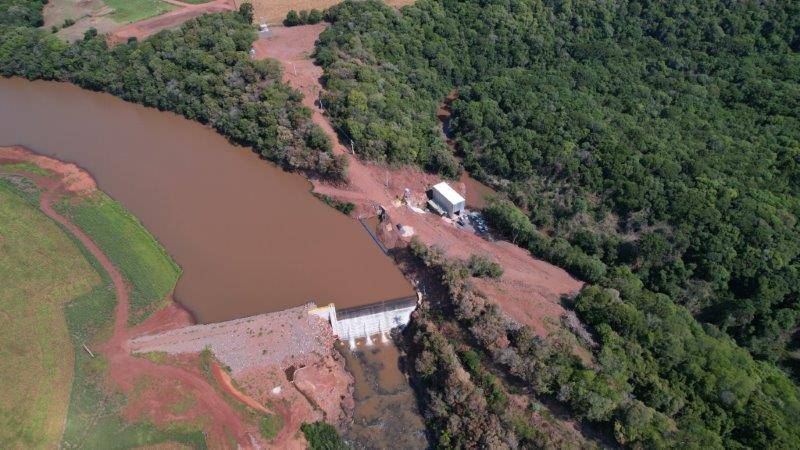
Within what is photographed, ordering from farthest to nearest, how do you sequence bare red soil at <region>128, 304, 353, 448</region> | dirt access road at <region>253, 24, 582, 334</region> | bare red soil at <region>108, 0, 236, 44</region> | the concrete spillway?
bare red soil at <region>108, 0, 236, 44</region>, the concrete spillway, dirt access road at <region>253, 24, 582, 334</region>, bare red soil at <region>128, 304, 353, 448</region>

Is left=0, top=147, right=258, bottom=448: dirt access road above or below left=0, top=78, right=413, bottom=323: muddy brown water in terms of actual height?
below

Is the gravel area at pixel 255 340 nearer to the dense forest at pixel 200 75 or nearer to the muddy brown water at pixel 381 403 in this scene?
the muddy brown water at pixel 381 403

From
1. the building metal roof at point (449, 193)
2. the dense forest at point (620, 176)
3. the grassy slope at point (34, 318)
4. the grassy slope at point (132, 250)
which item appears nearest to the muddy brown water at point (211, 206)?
the grassy slope at point (132, 250)

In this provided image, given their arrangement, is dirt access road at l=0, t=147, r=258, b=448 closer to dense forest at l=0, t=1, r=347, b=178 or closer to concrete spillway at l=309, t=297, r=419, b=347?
concrete spillway at l=309, t=297, r=419, b=347

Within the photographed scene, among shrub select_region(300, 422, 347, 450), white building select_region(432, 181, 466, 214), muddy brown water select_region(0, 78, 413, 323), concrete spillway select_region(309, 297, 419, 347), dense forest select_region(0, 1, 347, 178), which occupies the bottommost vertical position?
shrub select_region(300, 422, 347, 450)

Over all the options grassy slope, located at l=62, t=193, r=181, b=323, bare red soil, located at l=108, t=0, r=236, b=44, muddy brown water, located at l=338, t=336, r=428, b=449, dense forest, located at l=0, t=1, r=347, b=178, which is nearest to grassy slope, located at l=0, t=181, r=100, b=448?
grassy slope, located at l=62, t=193, r=181, b=323

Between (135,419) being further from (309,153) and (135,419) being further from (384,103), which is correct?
(384,103)
